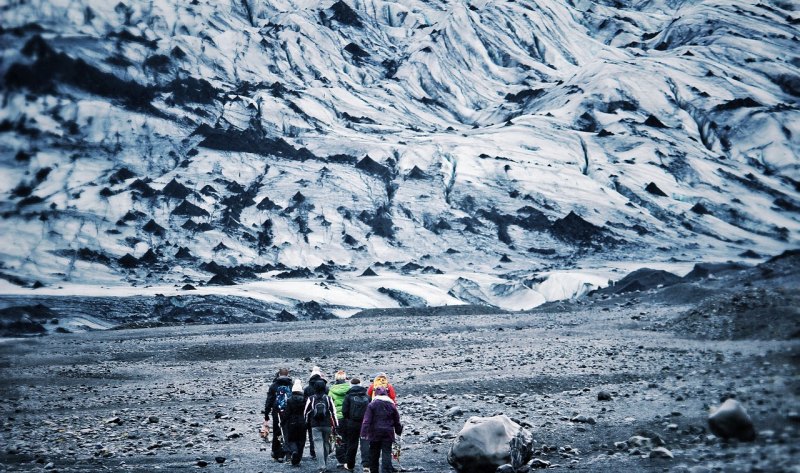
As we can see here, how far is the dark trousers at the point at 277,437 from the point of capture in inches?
515

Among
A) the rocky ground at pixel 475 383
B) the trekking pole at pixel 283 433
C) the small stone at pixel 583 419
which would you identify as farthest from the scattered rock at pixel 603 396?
the trekking pole at pixel 283 433

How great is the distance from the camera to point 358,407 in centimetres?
1167

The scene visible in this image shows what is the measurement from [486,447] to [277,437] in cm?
425

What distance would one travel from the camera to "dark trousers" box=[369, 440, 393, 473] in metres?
10.8

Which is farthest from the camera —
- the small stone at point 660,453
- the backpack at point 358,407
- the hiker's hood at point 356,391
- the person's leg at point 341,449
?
the person's leg at point 341,449

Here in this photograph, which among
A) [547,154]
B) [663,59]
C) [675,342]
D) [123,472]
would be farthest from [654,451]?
[663,59]

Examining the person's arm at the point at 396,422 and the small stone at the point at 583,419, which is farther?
the small stone at the point at 583,419

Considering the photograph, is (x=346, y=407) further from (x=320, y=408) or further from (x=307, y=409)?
(x=307, y=409)

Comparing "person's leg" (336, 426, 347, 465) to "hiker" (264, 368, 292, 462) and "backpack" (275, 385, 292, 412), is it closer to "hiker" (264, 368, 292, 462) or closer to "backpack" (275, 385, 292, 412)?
"hiker" (264, 368, 292, 462)

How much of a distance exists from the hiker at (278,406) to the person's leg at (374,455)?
7.43ft

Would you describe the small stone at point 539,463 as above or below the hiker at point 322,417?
below

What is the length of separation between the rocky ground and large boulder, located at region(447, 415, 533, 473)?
0.92 metres

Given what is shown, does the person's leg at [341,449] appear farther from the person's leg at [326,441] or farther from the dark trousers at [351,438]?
the person's leg at [326,441]

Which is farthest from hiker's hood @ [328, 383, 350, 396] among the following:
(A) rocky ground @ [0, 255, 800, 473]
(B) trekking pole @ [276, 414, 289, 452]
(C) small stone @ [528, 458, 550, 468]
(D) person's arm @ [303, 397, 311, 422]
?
(C) small stone @ [528, 458, 550, 468]
